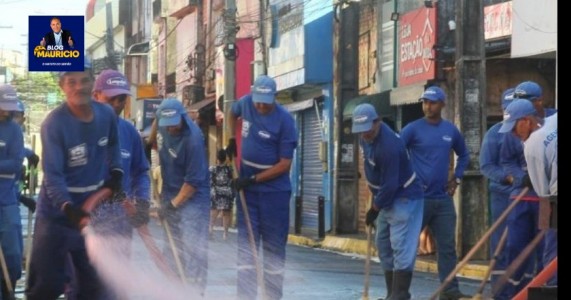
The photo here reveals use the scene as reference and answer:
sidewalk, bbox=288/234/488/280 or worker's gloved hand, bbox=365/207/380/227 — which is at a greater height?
worker's gloved hand, bbox=365/207/380/227

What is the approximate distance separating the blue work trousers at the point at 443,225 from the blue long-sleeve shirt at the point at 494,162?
81 centimetres

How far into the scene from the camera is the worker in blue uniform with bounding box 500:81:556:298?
34.4 ft

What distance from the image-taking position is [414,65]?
2277 centimetres

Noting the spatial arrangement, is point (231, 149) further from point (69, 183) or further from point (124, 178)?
point (69, 183)

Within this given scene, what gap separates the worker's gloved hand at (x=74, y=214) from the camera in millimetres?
7973

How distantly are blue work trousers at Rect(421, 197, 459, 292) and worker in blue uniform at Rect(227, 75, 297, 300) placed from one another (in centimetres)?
192

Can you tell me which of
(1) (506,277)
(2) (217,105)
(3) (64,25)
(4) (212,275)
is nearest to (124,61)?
(3) (64,25)

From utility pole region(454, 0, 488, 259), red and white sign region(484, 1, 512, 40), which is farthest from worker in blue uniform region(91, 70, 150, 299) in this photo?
red and white sign region(484, 1, 512, 40)

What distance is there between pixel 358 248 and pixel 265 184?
11.5 meters

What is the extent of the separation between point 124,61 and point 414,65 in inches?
1537

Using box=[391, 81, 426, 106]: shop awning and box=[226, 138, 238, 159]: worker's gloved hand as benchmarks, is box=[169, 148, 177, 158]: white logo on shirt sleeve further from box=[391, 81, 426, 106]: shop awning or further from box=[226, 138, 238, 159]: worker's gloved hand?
box=[391, 81, 426, 106]: shop awning

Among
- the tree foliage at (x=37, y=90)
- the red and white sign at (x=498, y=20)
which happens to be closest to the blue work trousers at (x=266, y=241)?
the red and white sign at (x=498, y=20)

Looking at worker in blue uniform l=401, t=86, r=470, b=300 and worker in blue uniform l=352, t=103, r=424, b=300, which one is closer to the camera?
worker in blue uniform l=352, t=103, r=424, b=300
